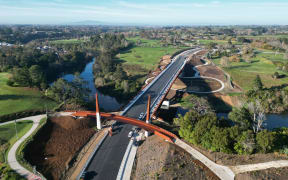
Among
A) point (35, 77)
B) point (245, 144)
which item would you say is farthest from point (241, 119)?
point (35, 77)

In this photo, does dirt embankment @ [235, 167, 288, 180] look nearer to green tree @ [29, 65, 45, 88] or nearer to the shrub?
green tree @ [29, 65, 45, 88]

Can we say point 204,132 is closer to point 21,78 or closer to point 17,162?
point 17,162

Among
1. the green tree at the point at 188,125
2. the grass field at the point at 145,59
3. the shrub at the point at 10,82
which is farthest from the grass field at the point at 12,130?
the grass field at the point at 145,59

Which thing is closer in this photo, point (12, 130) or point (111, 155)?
point (111, 155)

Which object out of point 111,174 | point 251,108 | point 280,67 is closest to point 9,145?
point 111,174

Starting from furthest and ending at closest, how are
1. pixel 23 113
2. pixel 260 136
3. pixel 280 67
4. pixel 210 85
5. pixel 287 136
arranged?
pixel 280 67 < pixel 210 85 < pixel 23 113 < pixel 287 136 < pixel 260 136

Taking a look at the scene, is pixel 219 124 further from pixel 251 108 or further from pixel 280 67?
pixel 280 67
